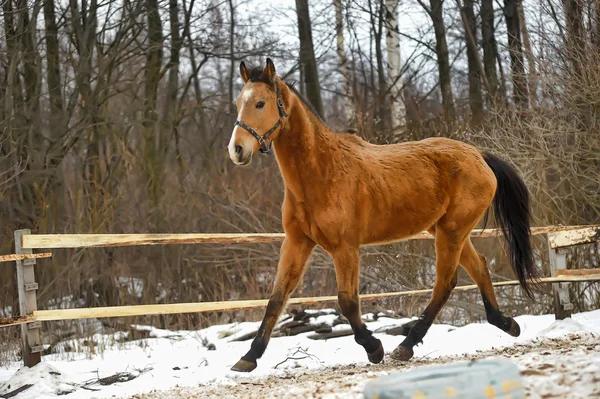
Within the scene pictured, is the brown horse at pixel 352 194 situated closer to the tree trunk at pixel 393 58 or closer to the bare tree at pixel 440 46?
the tree trunk at pixel 393 58

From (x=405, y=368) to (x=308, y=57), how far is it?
35.3 ft

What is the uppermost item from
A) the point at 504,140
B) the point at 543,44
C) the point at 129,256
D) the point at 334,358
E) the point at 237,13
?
the point at 237,13

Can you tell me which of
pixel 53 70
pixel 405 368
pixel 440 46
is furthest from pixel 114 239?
pixel 440 46

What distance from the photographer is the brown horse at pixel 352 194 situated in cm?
514

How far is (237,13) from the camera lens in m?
18.0

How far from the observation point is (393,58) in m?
15.4

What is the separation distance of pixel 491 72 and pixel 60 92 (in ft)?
29.0

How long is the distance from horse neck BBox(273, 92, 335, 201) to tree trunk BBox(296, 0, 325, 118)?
9.63 meters

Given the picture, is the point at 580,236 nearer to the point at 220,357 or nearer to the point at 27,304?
the point at 220,357

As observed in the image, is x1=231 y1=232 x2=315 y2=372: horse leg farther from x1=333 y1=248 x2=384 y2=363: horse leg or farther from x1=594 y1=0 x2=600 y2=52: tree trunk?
x1=594 y1=0 x2=600 y2=52: tree trunk

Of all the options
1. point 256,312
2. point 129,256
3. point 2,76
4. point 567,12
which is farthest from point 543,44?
point 2,76

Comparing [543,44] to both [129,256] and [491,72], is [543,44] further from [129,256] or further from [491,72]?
[129,256]

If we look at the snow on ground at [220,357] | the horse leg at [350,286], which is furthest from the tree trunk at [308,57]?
the horse leg at [350,286]

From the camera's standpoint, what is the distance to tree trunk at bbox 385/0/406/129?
1448 cm
